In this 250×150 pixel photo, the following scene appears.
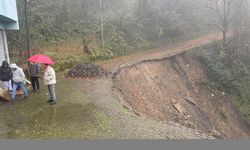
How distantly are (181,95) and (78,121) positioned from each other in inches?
543

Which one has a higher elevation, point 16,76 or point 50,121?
point 16,76

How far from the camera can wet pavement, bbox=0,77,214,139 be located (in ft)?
29.5

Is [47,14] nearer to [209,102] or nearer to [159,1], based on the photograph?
[159,1]

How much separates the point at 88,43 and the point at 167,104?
969 centimetres

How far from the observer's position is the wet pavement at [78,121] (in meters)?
8.98

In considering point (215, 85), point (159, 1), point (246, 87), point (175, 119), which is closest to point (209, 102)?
point (215, 85)

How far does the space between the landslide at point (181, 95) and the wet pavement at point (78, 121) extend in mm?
3998

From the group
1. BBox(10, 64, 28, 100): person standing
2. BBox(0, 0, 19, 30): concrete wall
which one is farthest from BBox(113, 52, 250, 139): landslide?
BBox(0, 0, 19, 30): concrete wall

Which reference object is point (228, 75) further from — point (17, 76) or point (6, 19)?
point (17, 76)

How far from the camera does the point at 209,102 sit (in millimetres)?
24391

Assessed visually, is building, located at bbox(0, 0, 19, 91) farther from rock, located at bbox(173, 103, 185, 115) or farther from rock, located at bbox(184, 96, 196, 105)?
rock, located at bbox(184, 96, 196, 105)

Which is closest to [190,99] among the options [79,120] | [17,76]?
[17,76]

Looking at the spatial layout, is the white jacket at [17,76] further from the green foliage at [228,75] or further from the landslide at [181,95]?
the green foliage at [228,75]

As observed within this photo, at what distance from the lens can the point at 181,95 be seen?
22.8 m
